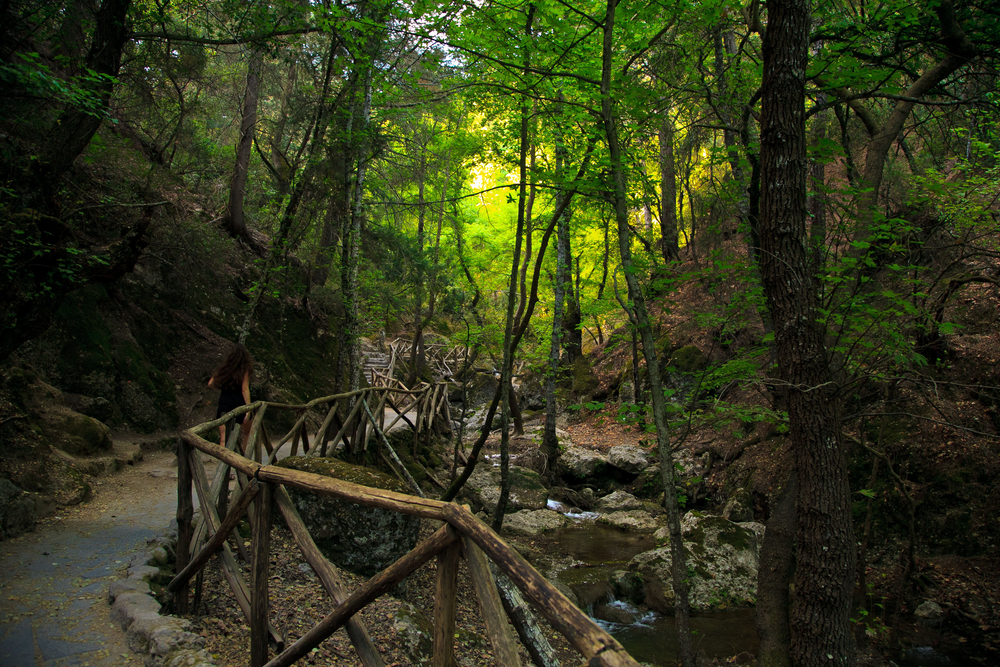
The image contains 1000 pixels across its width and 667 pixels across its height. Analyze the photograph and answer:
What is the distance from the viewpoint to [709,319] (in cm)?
583

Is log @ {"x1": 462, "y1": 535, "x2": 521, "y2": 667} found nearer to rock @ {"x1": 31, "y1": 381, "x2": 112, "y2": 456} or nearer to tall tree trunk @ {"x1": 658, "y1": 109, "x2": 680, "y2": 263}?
rock @ {"x1": 31, "y1": 381, "x2": 112, "y2": 456}

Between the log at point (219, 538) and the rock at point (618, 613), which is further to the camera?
the rock at point (618, 613)

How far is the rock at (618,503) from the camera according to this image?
1007 centimetres

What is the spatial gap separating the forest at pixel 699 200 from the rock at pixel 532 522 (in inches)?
93.4

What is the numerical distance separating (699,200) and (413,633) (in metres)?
11.0

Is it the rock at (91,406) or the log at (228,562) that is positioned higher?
the rock at (91,406)

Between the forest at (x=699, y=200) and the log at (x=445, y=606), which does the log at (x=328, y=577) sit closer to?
the log at (x=445, y=606)

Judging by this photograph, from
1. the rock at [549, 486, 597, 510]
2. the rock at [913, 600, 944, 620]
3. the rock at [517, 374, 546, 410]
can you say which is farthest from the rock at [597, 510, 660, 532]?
the rock at [517, 374, 546, 410]

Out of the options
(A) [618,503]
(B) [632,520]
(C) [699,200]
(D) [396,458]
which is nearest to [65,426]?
(D) [396,458]

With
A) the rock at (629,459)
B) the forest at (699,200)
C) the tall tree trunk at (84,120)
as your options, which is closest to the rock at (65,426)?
the forest at (699,200)

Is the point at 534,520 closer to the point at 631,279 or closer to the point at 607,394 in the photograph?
the point at 631,279

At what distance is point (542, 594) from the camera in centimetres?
177

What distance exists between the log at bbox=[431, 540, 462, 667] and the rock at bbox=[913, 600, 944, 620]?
21.2ft

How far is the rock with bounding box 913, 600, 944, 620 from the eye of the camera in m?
5.91
